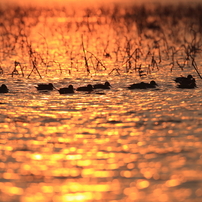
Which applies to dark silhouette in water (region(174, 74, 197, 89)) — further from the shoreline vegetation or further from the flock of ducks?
the shoreline vegetation

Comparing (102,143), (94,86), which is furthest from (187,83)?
(102,143)

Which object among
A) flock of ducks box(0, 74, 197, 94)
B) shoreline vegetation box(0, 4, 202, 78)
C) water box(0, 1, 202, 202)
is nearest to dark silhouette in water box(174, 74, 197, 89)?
flock of ducks box(0, 74, 197, 94)

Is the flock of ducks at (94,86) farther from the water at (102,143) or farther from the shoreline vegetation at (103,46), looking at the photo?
the shoreline vegetation at (103,46)

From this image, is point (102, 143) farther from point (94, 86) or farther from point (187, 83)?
point (187, 83)

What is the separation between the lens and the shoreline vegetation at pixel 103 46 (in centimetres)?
1639

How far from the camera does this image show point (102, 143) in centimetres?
803

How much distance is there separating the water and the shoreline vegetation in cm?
211

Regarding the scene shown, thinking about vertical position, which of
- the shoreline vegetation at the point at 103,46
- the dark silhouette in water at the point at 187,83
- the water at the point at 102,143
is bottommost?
the water at the point at 102,143

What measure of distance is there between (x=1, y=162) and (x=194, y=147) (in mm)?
2660

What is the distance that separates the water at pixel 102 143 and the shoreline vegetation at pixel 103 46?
2108 mm

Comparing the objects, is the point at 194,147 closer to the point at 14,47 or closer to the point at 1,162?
the point at 1,162

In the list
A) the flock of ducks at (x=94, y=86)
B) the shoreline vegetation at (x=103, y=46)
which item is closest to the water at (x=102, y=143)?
the flock of ducks at (x=94, y=86)

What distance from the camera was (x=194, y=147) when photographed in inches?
304

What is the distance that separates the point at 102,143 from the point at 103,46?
46.6ft
